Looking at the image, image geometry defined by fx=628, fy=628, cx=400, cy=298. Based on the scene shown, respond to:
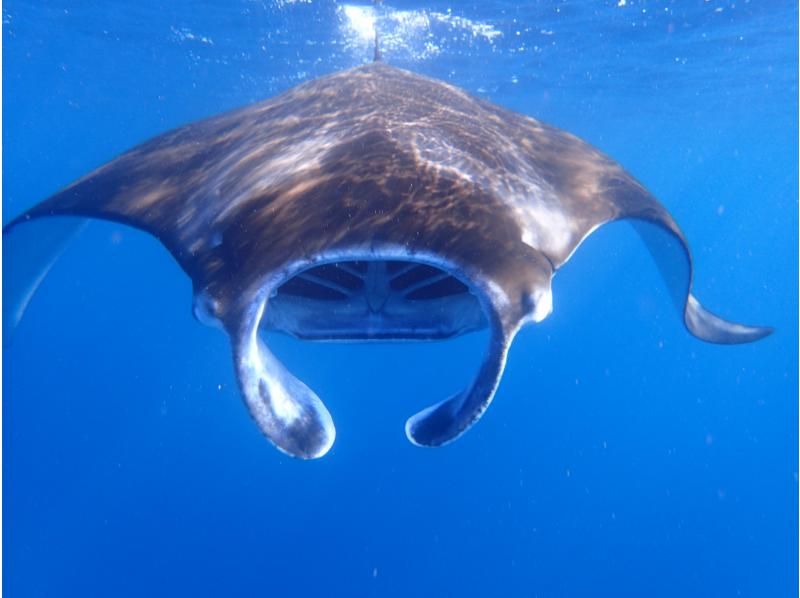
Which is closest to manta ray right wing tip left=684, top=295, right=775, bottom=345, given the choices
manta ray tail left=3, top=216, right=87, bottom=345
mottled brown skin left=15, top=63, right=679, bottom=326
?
mottled brown skin left=15, top=63, right=679, bottom=326

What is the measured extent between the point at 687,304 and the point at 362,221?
11.6ft

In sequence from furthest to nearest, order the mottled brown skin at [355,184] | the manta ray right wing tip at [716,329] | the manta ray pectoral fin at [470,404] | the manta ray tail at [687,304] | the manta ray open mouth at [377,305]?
the manta ray right wing tip at [716,329] → the manta ray tail at [687,304] → the manta ray open mouth at [377,305] → the mottled brown skin at [355,184] → the manta ray pectoral fin at [470,404]

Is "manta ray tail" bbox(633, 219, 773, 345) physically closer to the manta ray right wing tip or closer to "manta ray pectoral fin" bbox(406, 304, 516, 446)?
the manta ray right wing tip

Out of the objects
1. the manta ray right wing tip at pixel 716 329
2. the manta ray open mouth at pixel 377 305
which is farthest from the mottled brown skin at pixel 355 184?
the manta ray right wing tip at pixel 716 329

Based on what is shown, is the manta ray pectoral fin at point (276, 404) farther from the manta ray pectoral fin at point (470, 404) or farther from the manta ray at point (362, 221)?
the manta ray pectoral fin at point (470, 404)

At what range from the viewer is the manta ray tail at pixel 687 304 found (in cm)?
502

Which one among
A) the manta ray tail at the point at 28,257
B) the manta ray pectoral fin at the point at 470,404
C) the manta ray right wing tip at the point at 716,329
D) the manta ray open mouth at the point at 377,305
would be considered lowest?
the manta ray right wing tip at the point at 716,329

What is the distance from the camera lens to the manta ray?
2707 millimetres

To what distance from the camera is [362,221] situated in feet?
9.21

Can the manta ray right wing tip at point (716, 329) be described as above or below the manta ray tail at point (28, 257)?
below

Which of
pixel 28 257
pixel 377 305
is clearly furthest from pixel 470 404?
pixel 28 257

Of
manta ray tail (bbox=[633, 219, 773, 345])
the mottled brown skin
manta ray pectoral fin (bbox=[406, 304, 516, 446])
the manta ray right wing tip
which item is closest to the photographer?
manta ray pectoral fin (bbox=[406, 304, 516, 446])

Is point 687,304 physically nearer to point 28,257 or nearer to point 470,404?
point 470,404

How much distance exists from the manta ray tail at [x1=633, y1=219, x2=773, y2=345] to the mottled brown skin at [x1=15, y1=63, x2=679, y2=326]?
695 millimetres
